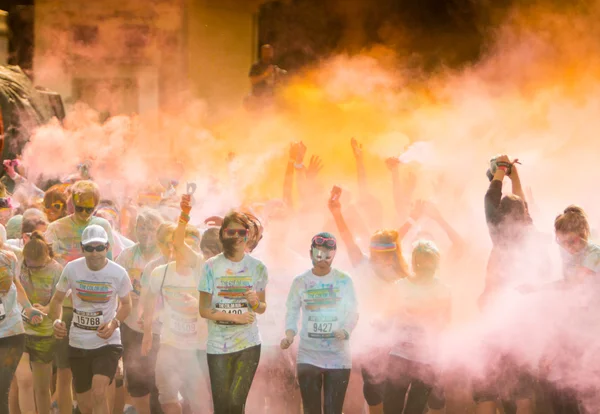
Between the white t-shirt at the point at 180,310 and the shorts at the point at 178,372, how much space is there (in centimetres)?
6

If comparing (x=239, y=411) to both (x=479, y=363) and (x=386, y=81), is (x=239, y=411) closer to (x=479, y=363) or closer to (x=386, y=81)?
(x=479, y=363)

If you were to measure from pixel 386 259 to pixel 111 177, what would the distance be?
6915mm

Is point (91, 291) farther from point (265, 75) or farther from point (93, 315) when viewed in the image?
point (265, 75)

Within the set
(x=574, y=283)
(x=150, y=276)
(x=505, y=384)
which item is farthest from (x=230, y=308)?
(x=574, y=283)

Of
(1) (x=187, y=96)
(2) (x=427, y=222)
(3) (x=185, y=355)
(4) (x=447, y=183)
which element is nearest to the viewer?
(3) (x=185, y=355)

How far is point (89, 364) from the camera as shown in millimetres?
5539

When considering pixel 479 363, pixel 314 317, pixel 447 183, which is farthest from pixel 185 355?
pixel 447 183

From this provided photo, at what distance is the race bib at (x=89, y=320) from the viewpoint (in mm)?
5492

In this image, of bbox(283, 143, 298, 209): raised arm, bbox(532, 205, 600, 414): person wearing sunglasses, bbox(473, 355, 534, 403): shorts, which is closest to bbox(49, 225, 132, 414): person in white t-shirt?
bbox(473, 355, 534, 403): shorts

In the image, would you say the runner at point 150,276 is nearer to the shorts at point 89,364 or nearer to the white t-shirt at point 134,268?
the white t-shirt at point 134,268

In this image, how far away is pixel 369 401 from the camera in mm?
5840

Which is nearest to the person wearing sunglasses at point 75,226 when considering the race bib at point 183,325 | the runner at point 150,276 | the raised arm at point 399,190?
the runner at point 150,276

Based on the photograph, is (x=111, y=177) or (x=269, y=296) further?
(x=111, y=177)

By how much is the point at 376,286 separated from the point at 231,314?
121 cm
